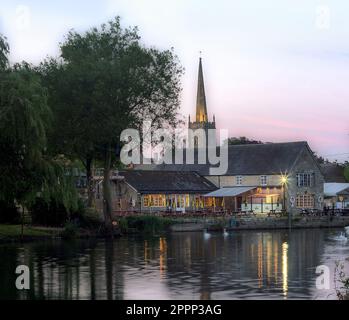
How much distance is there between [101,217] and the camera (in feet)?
219

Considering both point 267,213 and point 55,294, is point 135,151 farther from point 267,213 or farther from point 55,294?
point 55,294

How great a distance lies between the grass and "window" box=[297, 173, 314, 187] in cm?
4057

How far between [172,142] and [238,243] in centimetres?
1509

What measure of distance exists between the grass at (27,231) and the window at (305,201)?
40.1 m

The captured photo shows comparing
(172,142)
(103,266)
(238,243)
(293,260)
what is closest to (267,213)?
(172,142)

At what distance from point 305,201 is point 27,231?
44095mm

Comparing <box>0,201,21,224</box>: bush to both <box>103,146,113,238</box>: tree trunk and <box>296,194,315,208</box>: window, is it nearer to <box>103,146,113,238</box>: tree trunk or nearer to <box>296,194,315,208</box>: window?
<box>103,146,113,238</box>: tree trunk

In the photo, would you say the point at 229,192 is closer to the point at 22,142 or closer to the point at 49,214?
the point at 49,214

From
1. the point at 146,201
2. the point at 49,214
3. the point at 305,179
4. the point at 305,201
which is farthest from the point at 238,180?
the point at 49,214

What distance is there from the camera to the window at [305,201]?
92.3 meters

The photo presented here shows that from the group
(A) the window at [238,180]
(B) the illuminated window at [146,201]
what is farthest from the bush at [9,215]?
(A) the window at [238,180]

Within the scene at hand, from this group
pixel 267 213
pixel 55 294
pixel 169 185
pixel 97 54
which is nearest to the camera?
pixel 55 294

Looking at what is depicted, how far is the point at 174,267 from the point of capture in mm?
38219
